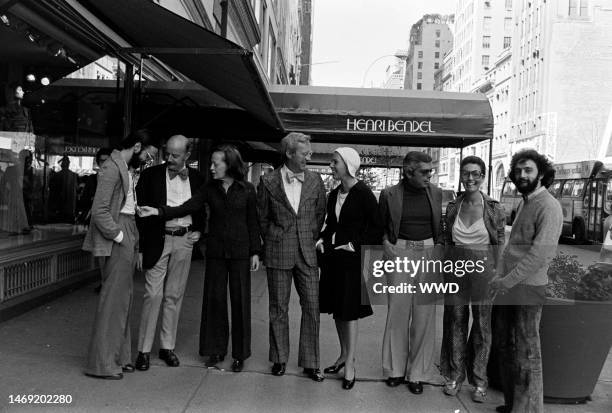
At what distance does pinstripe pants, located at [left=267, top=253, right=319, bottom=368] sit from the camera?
493 cm

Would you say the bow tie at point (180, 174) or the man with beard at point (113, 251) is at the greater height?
the bow tie at point (180, 174)

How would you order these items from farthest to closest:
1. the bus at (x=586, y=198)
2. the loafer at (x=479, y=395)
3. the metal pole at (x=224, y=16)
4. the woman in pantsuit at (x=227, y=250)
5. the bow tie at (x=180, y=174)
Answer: the bus at (x=586, y=198) < the metal pole at (x=224, y=16) < the bow tie at (x=180, y=174) < the woman in pantsuit at (x=227, y=250) < the loafer at (x=479, y=395)

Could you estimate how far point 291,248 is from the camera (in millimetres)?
4887

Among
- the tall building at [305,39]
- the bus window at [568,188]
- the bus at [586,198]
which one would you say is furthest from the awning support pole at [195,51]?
the tall building at [305,39]

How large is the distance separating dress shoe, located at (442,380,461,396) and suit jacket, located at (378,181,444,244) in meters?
1.16

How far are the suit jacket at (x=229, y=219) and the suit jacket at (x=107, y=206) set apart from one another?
54 centimetres

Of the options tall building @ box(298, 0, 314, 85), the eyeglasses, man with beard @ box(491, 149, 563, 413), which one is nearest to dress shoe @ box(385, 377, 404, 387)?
man with beard @ box(491, 149, 563, 413)

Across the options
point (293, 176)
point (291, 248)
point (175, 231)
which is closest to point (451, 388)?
point (291, 248)

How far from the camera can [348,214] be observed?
479 cm

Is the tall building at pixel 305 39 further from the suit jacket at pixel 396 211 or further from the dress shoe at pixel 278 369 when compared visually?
the dress shoe at pixel 278 369

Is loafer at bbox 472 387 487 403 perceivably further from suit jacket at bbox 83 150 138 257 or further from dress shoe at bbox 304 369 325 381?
suit jacket at bbox 83 150 138 257

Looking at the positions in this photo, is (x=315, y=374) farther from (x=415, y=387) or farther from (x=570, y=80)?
(x=570, y=80)

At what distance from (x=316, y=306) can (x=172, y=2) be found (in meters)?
7.15

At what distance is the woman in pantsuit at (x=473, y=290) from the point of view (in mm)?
4652
